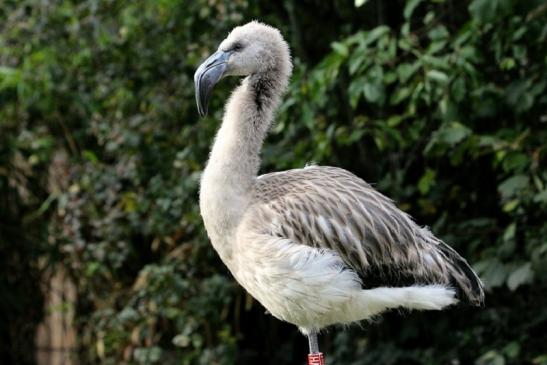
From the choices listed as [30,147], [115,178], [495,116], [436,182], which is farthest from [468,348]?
[30,147]

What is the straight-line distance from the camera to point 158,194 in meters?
6.65

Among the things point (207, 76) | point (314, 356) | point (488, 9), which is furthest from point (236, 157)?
point (488, 9)

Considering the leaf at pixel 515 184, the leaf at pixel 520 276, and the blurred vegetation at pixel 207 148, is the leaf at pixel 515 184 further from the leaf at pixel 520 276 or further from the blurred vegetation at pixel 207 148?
the leaf at pixel 520 276

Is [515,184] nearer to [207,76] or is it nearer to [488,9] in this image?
[488,9]

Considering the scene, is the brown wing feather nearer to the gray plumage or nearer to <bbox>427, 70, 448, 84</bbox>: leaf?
the gray plumage

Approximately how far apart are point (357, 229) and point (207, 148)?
284 cm

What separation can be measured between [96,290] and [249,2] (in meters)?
2.72

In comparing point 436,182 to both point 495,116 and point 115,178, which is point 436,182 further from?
point 115,178

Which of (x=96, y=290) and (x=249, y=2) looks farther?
(x=96, y=290)

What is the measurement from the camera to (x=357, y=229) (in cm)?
400

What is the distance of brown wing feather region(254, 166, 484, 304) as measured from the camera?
12.9ft

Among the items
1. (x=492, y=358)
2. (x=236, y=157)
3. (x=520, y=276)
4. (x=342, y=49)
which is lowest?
(x=492, y=358)

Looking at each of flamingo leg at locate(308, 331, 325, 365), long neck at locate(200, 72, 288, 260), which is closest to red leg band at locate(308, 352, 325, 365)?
flamingo leg at locate(308, 331, 325, 365)

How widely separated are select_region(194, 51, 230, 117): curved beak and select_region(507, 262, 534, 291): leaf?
86.0 inches
